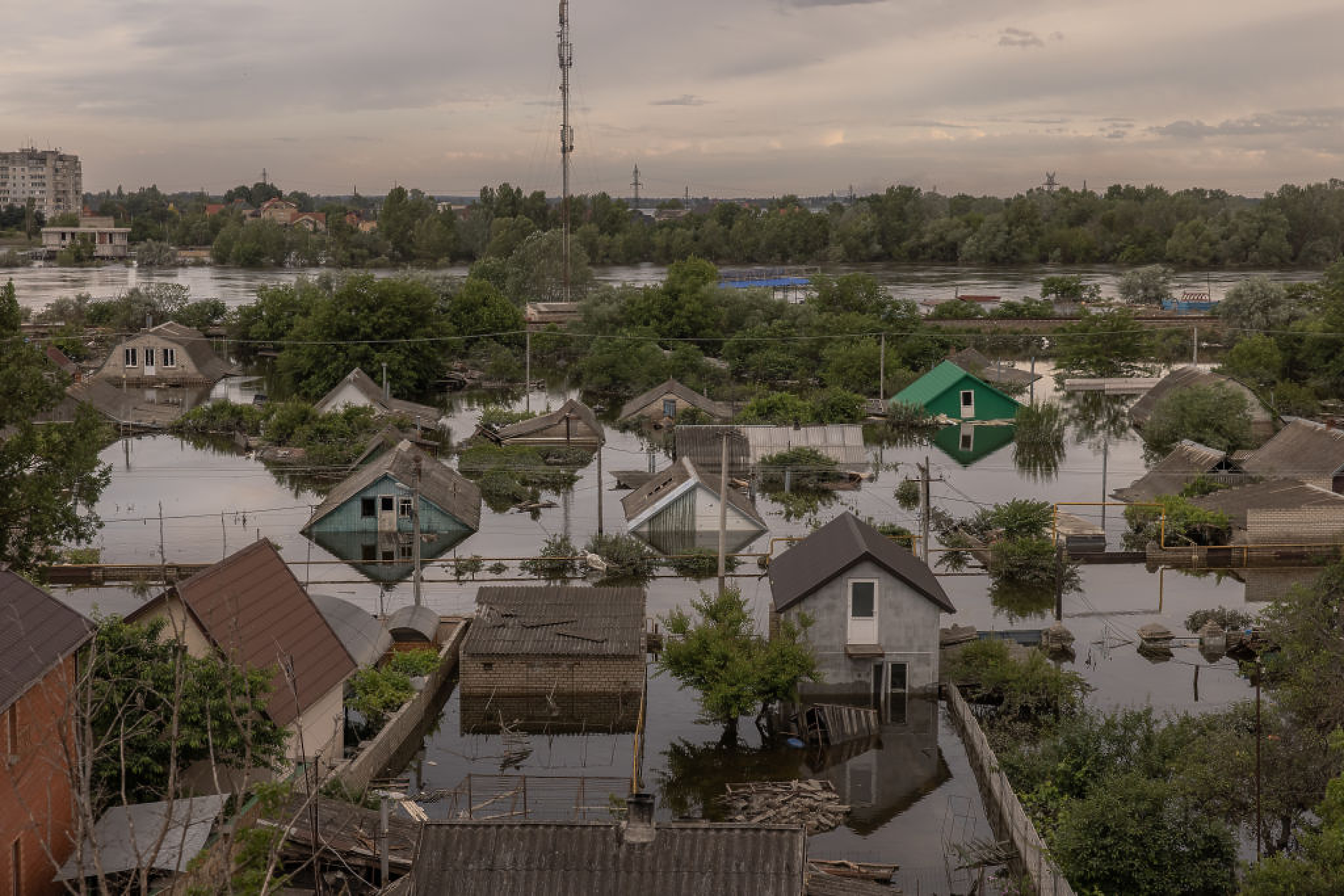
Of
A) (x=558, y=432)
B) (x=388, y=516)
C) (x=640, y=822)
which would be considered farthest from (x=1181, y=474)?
(x=640, y=822)

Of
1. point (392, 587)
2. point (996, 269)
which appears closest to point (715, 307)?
point (392, 587)

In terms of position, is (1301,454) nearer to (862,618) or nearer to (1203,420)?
(1203,420)

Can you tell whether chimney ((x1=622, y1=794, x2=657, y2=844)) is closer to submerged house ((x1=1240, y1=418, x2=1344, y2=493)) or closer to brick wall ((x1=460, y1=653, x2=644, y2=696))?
brick wall ((x1=460, y1=653, x2=644, y2=696))

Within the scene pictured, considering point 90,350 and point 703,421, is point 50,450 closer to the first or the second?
point 703,421

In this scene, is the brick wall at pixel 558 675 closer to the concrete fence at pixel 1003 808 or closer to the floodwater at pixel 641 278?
the concrete fence at pixel 1003 808

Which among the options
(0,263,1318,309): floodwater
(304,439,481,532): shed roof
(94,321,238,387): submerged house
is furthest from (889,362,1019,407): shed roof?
(0,263,1318,309): floodwater
